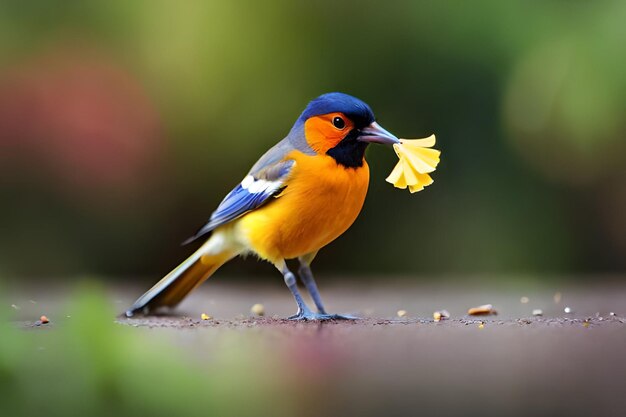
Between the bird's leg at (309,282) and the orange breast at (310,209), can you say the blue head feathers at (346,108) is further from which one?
the bird's leg at (309,282)

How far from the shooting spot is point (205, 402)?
3.66ft

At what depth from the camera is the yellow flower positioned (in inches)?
111

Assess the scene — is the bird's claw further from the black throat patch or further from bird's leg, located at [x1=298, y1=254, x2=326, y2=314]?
the black throat patch

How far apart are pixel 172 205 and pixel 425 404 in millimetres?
5558

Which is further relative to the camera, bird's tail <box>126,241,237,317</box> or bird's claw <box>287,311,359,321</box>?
bird's tail <box>126,241,237,317</box>

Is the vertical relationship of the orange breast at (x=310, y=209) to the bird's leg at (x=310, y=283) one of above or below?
above

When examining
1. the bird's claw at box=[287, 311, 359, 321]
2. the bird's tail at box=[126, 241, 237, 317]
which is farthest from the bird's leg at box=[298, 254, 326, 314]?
the bird's tail at box=[126, 241, 237, 317]

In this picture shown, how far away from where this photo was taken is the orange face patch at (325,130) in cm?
310

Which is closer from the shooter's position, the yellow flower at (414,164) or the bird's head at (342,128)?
the yellow flower at (414,164)

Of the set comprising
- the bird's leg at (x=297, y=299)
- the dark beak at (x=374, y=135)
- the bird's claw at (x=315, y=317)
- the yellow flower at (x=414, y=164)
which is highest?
the dark beak at (x=374, y=135)

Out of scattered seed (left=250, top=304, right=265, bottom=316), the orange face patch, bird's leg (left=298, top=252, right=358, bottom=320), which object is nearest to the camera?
the orange face patch

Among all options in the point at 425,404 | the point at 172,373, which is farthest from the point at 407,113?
the point at 172,373

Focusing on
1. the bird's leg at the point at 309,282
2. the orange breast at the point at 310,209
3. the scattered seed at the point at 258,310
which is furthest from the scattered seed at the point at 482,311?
the scattered seed at the point at 258,310

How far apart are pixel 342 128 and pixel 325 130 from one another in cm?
7
